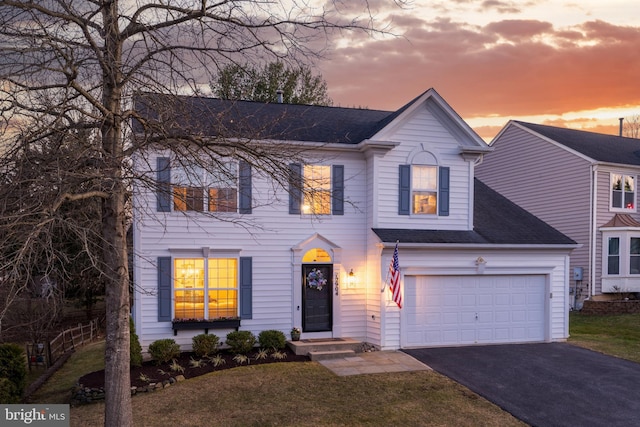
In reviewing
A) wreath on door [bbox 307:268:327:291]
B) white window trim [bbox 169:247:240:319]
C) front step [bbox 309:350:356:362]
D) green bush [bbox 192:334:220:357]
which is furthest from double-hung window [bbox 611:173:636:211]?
green bush [bbox 192:334:220:357]

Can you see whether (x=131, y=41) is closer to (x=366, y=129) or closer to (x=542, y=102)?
(x=366, y=129)

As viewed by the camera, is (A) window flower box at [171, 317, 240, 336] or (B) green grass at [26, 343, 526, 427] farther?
(A) window flower box at [171, 317, 240, 336]

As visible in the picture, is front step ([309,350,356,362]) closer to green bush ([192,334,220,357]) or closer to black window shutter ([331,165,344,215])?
green bush ([192,334,220,357])

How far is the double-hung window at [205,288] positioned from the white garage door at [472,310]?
4.89 m

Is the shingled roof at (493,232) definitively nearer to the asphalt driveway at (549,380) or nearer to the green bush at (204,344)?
the asphalt driveway at (549,380)

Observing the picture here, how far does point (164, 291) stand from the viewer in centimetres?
1246

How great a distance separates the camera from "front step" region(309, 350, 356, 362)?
12.1 m

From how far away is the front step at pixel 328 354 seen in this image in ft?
39.7

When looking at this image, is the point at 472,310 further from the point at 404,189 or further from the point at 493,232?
the point at 404,189

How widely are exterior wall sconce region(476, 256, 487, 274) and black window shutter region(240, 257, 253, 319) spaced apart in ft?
21.7

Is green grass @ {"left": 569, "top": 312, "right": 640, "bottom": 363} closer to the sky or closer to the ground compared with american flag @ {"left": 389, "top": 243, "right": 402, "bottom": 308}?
closer to the ground

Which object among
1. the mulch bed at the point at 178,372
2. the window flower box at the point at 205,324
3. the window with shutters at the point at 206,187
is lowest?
the mulch bed at the point at 178,372

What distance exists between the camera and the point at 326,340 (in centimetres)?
1318

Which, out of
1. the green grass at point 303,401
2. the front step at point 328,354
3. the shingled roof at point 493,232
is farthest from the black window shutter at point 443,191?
the green grass at point 303,401
